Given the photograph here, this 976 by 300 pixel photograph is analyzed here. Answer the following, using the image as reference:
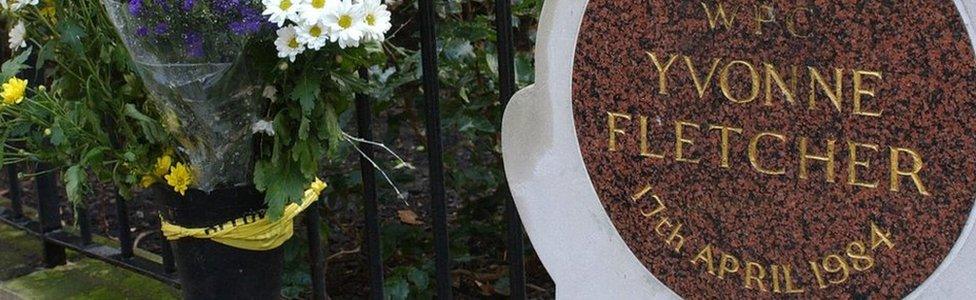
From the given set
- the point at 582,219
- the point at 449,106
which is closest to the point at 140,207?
the point at 449,106

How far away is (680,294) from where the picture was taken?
2.56 meters

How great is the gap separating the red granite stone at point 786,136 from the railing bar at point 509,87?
33cm

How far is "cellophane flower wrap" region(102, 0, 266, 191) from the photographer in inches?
106

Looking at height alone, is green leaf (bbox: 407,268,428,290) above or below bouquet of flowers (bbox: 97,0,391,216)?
below

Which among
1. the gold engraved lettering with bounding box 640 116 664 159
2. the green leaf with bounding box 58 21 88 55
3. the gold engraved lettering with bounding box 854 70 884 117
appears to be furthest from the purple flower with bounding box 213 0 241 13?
the gold engraved lettering with bounding box 854 70 884 117

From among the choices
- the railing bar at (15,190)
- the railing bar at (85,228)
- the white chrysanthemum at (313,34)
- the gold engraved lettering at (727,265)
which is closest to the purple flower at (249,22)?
the white chrysanthemum at (313,34)

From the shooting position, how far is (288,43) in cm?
267

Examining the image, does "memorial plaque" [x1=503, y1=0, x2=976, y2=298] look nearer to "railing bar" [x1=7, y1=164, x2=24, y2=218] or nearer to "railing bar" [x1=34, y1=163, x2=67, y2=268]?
"railing bar" [x1=34, y1=163, x2=67, y2=268]

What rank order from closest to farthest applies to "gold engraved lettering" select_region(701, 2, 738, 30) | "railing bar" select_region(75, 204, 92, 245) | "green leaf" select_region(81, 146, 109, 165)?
"gold engraved lettering" select_region(701, 2, 738, 30) → "green leaf" select_region(81, 146, 109, 165) → "railing bar" select_region(75, 204, 92, 245)

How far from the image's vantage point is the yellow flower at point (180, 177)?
9.62 ft

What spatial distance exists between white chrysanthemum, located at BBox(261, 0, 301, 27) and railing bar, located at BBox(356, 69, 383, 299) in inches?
20.6

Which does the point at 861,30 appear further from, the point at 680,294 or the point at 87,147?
the point at 87,147

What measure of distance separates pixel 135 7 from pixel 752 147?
1.14m

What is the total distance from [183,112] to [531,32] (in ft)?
3.12
